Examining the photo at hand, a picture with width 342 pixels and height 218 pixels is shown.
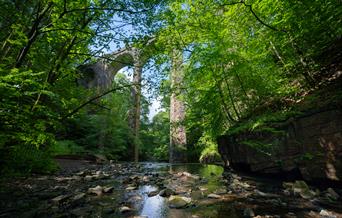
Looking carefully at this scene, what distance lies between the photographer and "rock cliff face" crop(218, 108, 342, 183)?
348 cm

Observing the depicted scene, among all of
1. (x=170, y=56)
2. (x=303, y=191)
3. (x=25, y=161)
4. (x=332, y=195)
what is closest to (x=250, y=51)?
(x=170, y=56)

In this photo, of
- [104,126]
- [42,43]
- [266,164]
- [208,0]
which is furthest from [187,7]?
[104,126]

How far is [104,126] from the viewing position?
47.3ft

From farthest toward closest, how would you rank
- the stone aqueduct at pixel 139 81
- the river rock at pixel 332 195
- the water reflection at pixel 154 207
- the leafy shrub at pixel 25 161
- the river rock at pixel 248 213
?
the stone aqueduct at pixel 139 81
the leafy shrub at pixel 25 161
the river rock at pixel 332 195
the water reflection at pixel 154 207
the river rock at pixel 248 213

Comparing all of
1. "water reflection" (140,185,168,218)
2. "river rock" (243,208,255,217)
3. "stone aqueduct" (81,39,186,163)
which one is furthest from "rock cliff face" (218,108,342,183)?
"stone aqueduct" (81,39,186,163)

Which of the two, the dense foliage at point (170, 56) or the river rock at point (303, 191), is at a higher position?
the dense foliage at point (170, 56)

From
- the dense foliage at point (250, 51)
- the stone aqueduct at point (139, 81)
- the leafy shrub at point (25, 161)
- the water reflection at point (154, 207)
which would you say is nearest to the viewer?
the water reflection at point (154, 207)

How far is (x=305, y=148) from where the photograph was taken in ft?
13.3

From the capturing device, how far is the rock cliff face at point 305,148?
348 cm

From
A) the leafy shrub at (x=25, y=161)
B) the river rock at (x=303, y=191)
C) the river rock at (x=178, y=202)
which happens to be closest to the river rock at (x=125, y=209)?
the river rock at (x=178, y=202)

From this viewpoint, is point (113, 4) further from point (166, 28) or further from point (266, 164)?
point (266, 164)

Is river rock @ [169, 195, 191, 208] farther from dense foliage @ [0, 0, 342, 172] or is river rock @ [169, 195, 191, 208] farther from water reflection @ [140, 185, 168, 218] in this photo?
dense foliage @ [0, 0, 342, 172]

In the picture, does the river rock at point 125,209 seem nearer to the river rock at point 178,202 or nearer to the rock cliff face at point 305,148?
the river rock at point 178,202

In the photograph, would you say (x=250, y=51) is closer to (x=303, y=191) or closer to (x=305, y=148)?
(x=305, y=148)
